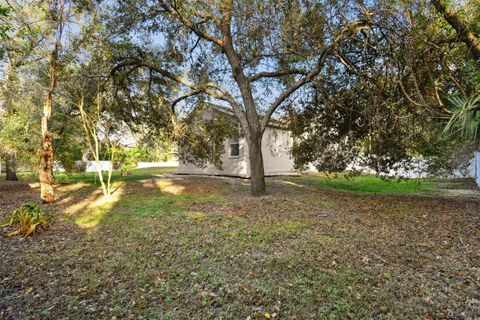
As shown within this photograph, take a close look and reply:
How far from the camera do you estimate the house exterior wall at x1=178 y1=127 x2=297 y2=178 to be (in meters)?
15.5

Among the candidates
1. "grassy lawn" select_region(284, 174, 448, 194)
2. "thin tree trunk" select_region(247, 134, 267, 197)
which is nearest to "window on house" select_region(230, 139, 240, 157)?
"grassy lawn" select_region(284, 174, 448, 194)

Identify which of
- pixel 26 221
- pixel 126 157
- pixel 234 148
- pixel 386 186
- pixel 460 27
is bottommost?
pixel 386 186

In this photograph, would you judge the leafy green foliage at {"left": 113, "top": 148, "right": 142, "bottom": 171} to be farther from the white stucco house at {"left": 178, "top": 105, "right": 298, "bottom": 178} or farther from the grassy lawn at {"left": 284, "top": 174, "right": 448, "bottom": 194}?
the grassy lawn at {"left": 284, "top": 174, "right": 448, "bottom": 194}

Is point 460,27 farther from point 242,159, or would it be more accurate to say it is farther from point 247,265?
point 242,159

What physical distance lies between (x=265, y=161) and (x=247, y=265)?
505 inches

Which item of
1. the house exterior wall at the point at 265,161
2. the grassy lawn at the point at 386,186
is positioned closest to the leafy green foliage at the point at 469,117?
the grassy lawn at the point at 386,186

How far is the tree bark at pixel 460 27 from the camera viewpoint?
237 inches

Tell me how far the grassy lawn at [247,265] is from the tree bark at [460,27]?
377 cm

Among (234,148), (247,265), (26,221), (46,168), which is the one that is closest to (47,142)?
(46,168)

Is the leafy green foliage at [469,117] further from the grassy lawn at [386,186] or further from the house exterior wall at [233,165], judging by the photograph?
the house exterior wall at [233,165]

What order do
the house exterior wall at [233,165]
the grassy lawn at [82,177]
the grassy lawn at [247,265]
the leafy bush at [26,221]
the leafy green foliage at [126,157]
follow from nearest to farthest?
the grassy lawn at [247,265] → the leafy bush at [26,221] → the leafy green foliage at [126,157] → the grassy lawn at [82,177] → the house exterior wall at [233,165]

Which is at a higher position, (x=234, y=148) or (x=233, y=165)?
(x=234, y=148)

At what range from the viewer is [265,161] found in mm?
16703

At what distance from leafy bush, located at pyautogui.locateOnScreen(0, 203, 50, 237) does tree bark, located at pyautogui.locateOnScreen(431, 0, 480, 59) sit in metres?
9.48
